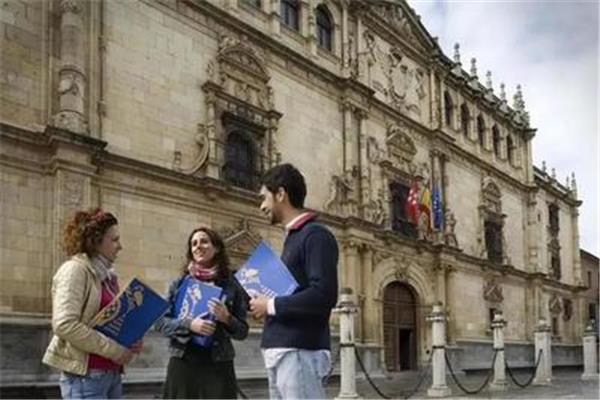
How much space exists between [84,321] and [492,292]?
79.5ft

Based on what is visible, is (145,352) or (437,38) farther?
(437,38)

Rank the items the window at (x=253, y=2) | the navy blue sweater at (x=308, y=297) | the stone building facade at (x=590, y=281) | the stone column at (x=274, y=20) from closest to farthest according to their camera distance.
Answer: the navy blue sweater at (x=308, y=297), the window at (x=253, y=2), the stone column at (x=274, y=20), the stone building facade at (x=590, y=281)

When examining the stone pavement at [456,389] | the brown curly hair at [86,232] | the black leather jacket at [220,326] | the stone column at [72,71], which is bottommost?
the stone pavement at [456,389]

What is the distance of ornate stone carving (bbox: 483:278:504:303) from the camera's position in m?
26.6

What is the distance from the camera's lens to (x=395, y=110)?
2259 cm

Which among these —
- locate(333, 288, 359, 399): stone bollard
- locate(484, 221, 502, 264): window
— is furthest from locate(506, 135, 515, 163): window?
locate(333, 288, 359, 399): stone bollard

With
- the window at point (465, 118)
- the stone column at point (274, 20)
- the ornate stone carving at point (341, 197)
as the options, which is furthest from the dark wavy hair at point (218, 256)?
the window at point (465, 118)

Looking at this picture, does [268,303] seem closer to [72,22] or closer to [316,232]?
[316,232]

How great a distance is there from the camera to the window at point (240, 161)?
1634cm

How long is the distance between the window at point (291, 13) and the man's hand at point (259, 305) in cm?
1607

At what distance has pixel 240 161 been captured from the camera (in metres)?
16.7

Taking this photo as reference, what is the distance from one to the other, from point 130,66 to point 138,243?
321cm

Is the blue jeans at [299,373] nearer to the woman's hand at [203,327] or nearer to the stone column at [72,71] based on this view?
the woman's hand at [203,327]

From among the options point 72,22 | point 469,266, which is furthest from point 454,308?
point 72,22
